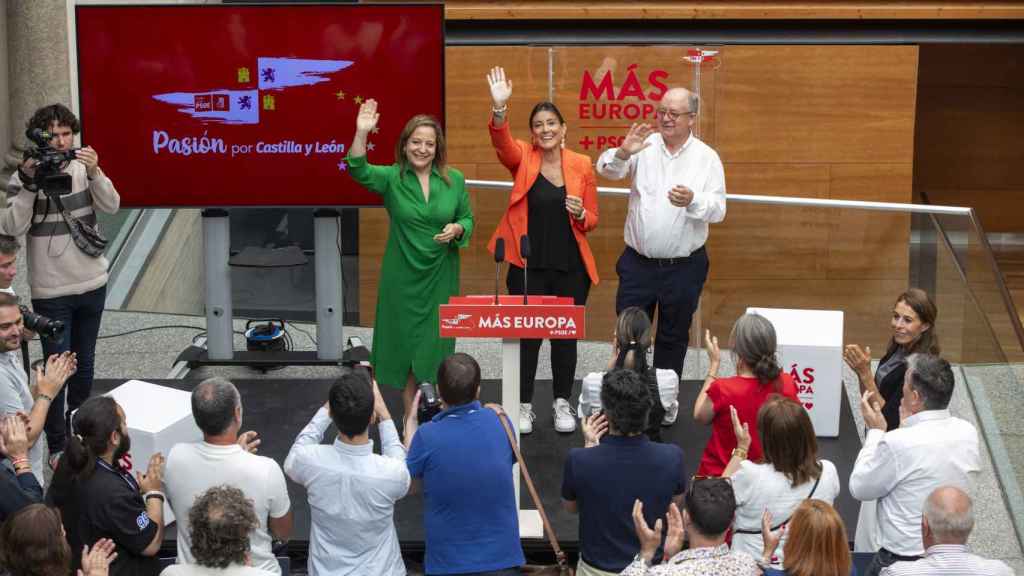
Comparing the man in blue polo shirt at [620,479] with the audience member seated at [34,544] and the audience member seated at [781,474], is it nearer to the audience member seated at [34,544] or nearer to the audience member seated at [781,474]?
the audience member seated at [781,474]

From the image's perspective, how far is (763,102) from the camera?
888 cm

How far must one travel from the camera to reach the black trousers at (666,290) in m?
6.01

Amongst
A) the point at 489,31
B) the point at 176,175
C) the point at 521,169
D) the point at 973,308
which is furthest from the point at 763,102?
the point at 176,175

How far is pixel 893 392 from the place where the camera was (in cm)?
500

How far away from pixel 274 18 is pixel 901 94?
4.36 m

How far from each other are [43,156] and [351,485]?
91.0 inches

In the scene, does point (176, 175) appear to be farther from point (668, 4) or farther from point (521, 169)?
point (668, 4)

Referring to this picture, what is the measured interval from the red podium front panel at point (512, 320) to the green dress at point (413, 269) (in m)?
1.12

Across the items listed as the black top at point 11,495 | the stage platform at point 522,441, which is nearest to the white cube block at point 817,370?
the stage platform at point 522,441

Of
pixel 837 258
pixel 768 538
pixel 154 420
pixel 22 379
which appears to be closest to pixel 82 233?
pixel 154 420

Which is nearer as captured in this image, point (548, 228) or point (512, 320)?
point (512, 320)

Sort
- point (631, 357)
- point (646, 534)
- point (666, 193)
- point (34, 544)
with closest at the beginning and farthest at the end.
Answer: point (34, 544) < point (646, 534) < point (631, 357) < point (666, 193)

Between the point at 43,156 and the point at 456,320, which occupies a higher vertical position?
the point at 43,156

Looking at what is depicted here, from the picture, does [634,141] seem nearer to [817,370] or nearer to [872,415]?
[817,370]
